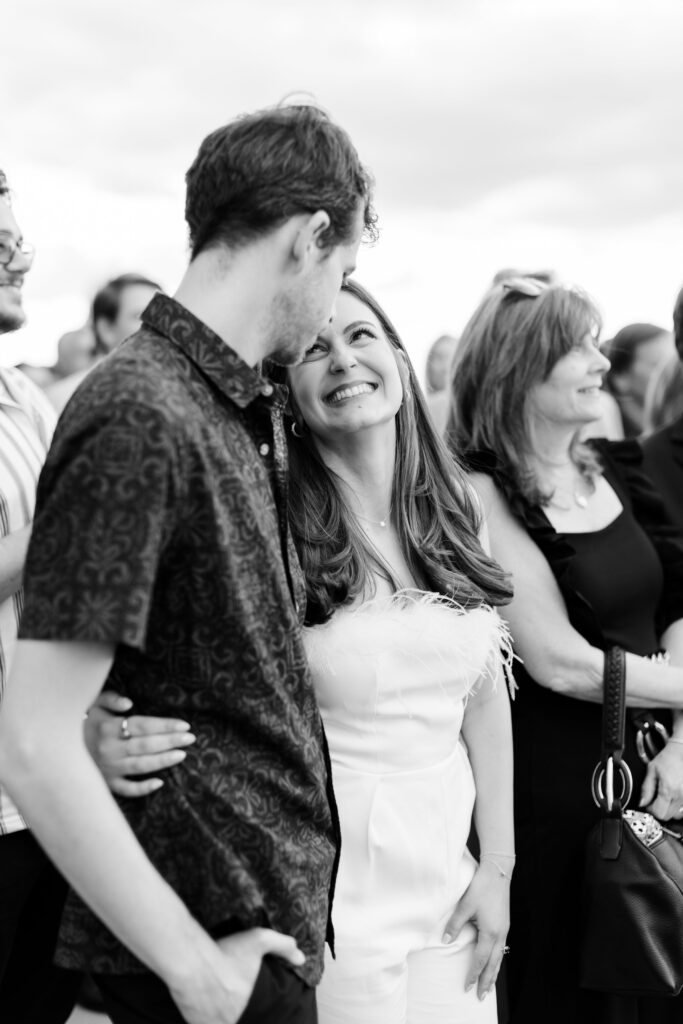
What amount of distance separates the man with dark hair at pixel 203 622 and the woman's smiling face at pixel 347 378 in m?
0.56

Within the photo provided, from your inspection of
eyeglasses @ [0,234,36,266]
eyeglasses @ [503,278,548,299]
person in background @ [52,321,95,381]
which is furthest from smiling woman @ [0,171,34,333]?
person in background @ [52,321,95,381]

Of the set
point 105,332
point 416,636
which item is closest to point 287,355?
point 416,636

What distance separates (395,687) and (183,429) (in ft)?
2.79

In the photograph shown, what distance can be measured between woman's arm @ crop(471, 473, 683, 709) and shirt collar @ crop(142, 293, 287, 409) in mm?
1151

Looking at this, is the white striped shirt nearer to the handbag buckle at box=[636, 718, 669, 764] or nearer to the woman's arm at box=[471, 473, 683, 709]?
the woman's arm at box=[471, 473, 683, 709]

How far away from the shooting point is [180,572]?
1.29m

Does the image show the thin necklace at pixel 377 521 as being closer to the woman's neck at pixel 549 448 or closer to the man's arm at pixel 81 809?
the woman's neck at pixel 549 448

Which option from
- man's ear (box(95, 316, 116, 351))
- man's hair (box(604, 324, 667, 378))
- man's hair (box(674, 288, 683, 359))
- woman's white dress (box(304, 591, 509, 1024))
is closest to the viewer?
woman's white dress (box(304, 591, 509, 1024))

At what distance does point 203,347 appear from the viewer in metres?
1.38

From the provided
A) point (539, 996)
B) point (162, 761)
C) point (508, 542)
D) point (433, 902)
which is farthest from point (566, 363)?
point (162, 761)

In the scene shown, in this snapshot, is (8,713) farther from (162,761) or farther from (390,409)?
(390,409)

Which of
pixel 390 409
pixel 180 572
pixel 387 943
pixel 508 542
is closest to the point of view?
pixel 180 572

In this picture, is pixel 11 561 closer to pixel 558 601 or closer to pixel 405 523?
pixel 405 523

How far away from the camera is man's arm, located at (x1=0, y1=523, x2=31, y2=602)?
198 centimetres
